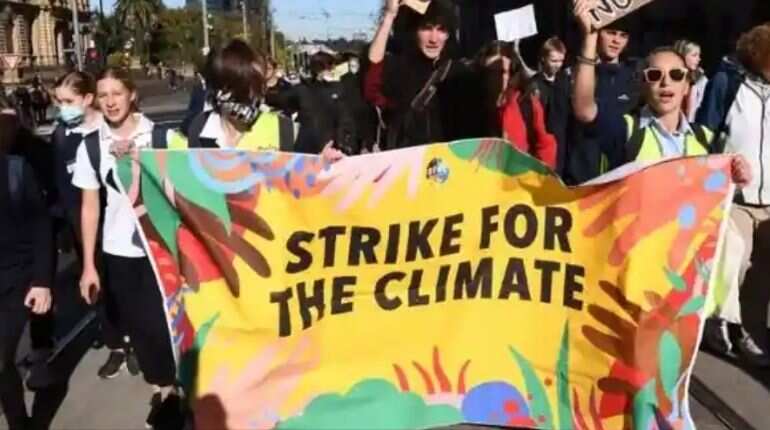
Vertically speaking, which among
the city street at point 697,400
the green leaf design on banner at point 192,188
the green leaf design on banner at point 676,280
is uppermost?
the green leaf design on banner at point 192,188

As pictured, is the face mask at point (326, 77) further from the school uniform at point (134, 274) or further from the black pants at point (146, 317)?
the black pants at point (146, 317)

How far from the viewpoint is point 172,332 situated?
4.05 meters

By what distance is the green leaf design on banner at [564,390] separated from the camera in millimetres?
3986

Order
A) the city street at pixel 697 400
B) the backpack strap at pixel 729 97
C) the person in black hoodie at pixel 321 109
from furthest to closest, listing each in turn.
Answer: the backpack strap at pixel 729 97, the city street at pixel 697 400, the person in black hoodie at pixel 321 109

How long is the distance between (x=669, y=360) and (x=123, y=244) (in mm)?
2314

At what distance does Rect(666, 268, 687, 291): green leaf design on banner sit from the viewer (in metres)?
3.84

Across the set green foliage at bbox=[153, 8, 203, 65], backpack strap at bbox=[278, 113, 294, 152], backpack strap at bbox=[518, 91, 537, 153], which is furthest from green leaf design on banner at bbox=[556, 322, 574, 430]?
green foliage at bbox=[153, 8, 203, 65]

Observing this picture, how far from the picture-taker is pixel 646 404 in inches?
150

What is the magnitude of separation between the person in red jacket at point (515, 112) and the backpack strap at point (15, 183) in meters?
2.40

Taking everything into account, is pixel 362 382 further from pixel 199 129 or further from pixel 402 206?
pixel 199 129

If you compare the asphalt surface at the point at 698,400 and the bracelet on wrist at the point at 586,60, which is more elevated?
the bracelet on wrist at the point at 586,60

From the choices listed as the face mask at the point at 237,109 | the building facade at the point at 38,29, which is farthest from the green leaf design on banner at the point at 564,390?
the building facade at the point at 38,29

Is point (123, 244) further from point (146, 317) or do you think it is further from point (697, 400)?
point (697, 400)

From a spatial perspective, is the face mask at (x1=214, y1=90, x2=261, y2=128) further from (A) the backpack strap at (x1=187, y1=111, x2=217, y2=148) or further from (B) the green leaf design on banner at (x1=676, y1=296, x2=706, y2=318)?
(B) the green leaf design on banner at (x1=676, y1=296, x2=706, y2=318)
